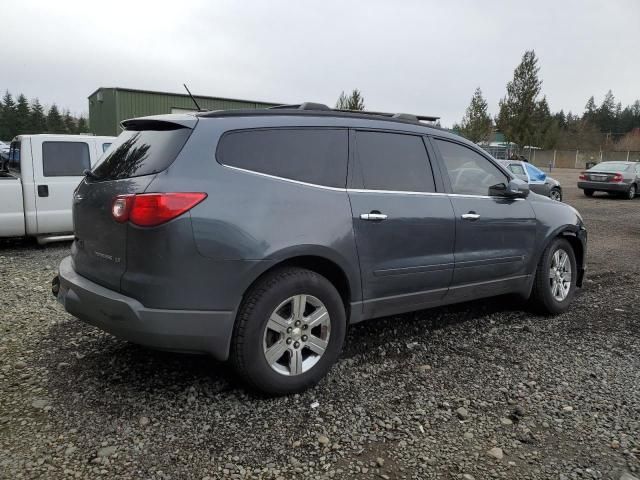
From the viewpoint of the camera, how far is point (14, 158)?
795 cm

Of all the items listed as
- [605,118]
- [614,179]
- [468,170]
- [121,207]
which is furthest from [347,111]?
[605,118]

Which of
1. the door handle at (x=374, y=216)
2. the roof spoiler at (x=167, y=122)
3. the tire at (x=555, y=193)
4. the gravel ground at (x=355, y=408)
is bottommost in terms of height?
the gravel ground at (x=355, y=408)

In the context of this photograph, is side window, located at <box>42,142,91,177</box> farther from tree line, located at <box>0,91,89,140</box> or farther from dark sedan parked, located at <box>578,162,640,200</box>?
tree line, located at <box>0,91,89,140</box>

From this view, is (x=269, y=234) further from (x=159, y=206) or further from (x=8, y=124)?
(x=8, y=124)

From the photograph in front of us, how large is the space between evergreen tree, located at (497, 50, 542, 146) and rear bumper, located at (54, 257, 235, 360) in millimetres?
44033

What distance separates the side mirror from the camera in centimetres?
455

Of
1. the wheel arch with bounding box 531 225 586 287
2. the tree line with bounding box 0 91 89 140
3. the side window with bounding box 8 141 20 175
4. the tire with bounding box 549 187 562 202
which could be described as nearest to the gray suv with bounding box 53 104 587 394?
the wheel arch with bounding box 531 225 586 287

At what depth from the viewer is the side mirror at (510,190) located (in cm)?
455

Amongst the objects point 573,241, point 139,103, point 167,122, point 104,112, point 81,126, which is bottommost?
point 573,241

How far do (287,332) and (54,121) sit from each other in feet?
243

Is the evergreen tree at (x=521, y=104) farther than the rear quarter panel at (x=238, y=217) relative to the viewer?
Yes

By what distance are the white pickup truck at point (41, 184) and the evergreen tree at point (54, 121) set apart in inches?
2505

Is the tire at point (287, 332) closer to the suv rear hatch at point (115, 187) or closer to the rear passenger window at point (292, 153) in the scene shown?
the rear passenger window at point (292, 153)

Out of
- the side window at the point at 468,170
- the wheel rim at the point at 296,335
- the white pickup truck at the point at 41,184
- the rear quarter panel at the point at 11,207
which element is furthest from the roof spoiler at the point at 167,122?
the rear quarter panel at the point at 11,207
